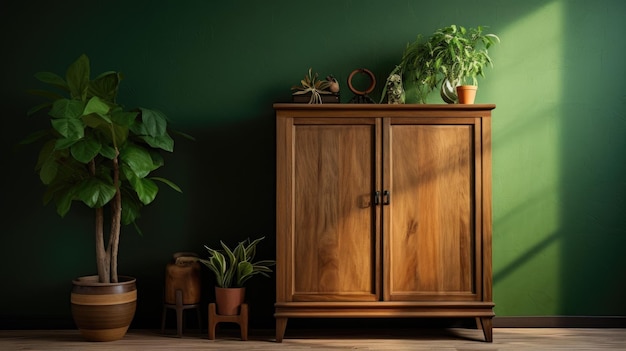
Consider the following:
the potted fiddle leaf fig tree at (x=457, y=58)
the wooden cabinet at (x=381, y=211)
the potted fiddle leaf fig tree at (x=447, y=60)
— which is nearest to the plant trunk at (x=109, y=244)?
the wooden cabinet at (x=381, y=211)

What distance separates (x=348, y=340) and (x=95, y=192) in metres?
1.58

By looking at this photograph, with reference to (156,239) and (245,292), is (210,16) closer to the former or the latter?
(156,239)

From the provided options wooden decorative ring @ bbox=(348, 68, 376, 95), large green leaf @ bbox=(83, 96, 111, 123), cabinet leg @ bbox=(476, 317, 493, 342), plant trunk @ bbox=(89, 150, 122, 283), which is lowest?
cabinet leg @ bbox=(476, 317, 493, 342)

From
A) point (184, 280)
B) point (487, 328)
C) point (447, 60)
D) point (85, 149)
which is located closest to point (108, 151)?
point (85, 149)

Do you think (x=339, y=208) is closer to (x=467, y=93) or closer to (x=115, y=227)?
(x=467, y=93)

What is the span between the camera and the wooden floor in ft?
11.2

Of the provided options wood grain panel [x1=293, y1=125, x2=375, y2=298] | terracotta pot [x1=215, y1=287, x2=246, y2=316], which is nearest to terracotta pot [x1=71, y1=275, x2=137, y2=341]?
terracotta pot [x1=215, y1=287, x2=246, y2=316]

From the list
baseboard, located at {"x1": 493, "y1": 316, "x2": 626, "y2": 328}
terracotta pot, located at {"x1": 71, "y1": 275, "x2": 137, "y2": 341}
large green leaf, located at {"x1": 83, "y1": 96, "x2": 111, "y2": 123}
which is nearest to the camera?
large green leaf, located at {"x1": 83, "y1": 96, "x2": 111, "y2": 123}

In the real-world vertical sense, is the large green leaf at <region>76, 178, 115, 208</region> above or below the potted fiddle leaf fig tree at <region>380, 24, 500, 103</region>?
below

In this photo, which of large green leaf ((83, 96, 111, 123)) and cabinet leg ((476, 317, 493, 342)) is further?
cabinet leg ((476, 317, 493, 342))

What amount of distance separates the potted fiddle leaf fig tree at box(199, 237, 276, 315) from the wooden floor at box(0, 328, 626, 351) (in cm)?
20

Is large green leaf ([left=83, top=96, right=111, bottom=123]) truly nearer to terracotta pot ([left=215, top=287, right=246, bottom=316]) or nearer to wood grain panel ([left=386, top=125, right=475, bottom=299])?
terracotta pot ([left=215, top=287, right=246, bottom=316])

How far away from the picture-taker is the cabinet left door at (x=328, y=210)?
11.5ft

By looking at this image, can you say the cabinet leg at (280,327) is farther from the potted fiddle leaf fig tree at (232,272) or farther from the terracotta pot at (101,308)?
the terracotta pot at (101,308)
